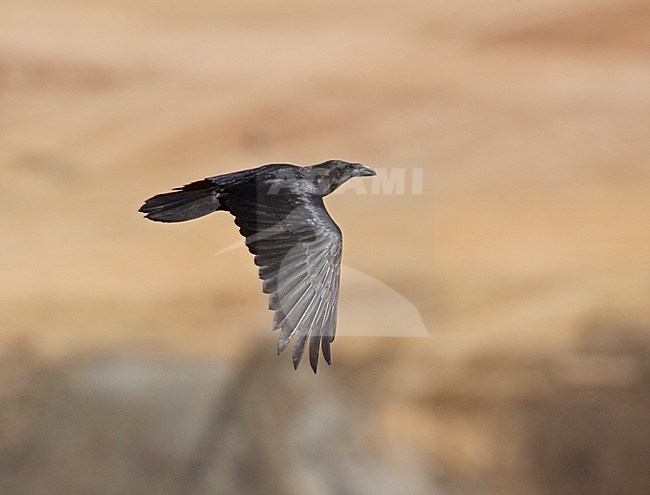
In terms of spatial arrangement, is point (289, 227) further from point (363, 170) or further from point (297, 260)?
point (363, 170)

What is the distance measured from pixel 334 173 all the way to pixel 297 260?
939mm

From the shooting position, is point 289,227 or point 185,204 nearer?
point 289,227

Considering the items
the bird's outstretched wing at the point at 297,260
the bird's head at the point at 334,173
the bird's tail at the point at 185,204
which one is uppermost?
the bird's head at the point at 334,173

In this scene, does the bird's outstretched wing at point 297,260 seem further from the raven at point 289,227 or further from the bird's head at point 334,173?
the bird's head at point 334,173

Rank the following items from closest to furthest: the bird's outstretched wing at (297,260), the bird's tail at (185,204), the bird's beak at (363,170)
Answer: the bird's outstretched wing at (297,260), the bird's tail at (185,204), the bird's beak at (363,170)

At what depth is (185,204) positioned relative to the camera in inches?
248

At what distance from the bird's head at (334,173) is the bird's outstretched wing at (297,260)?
9.4 inches

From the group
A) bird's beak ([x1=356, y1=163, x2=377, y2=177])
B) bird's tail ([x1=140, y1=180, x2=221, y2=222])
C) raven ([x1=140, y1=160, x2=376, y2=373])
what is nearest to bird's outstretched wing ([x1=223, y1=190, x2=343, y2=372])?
raven ([x1=140, y1=160, x2=376, y2=373])

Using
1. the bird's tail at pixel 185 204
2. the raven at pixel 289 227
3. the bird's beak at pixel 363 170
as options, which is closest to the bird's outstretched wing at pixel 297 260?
the raven at pixel 289 227

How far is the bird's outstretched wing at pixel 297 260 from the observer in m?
5.39

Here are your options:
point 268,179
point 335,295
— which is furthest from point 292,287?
point 268,179

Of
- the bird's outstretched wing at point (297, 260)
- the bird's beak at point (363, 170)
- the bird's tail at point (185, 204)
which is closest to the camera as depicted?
the bird's outstretched wing at point (297, 260)

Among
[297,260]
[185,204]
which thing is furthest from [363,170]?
[185,204]

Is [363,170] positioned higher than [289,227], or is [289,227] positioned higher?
[363,170]
